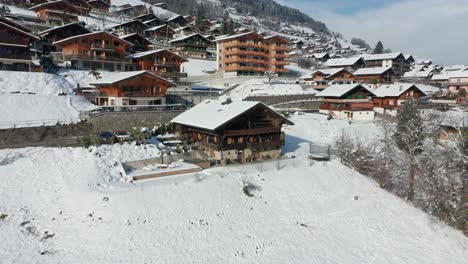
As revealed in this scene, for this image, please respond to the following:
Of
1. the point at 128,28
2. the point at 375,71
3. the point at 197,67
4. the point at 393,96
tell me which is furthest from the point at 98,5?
the point at 393,96

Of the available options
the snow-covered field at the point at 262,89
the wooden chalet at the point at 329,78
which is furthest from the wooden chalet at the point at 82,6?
the wooden chalet at the point at 329,78

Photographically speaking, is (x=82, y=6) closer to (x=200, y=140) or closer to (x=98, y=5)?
(x=98, y=5)

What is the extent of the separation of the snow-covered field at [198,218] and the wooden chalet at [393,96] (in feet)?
107

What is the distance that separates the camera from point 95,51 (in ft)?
174

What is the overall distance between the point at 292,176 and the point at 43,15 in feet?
250

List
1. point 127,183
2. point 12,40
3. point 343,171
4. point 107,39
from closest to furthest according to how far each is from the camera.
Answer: point 127,183 → point 343,171 → point 12,40 → point 107,39

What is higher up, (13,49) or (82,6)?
(82,6)

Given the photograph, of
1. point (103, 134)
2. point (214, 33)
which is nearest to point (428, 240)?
point (103, 134)

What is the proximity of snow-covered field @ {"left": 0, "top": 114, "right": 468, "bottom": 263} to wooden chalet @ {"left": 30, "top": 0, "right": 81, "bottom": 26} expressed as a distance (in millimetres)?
61922

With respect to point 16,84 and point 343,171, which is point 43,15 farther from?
point 343,171

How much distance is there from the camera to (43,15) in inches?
2977

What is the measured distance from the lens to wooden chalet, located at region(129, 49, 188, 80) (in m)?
55.7

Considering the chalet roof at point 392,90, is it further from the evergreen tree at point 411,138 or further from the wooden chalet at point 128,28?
the wooden chalet at point 128,28

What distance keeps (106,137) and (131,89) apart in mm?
11577
